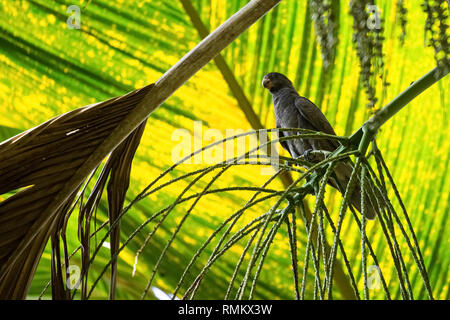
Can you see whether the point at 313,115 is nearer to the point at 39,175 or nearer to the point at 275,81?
the point at 275,81

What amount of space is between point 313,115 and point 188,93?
1.33 feet

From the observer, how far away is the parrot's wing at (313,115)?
58.4 inches

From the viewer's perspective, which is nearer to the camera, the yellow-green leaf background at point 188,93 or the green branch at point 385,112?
the green branch at point 385,112

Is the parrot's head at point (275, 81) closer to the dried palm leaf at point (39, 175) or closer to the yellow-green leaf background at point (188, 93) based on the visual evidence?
the yellow-green leaf background at point (188, 93)

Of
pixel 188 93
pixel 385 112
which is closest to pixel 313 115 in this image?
pixel 188 93

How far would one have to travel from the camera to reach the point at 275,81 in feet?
5.08

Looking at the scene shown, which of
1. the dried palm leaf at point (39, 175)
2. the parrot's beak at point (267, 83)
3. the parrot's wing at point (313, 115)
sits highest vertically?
the parrot's beak at point (267, 83)

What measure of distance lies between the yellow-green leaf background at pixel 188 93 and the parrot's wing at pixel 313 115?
93mm

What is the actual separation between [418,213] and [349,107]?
0.37 meters

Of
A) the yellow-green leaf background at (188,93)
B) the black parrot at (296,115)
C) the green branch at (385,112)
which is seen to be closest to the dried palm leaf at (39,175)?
the green branch at (385,112)

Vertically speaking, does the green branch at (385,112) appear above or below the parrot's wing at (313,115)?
below

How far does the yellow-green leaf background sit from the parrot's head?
3.8 inches

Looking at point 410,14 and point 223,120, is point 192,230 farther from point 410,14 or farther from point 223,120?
point 410,14
